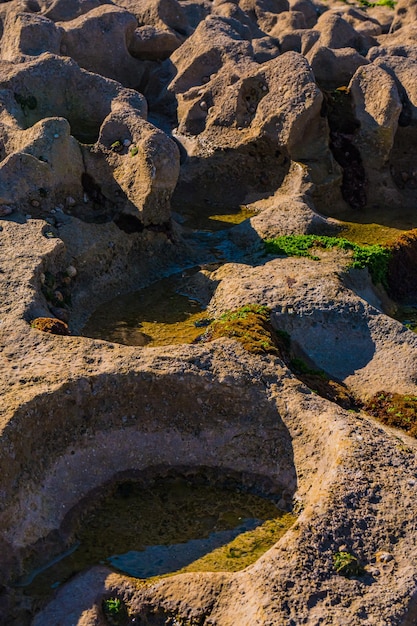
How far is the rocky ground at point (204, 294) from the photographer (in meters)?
10.4

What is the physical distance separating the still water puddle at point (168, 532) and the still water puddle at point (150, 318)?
389 cm

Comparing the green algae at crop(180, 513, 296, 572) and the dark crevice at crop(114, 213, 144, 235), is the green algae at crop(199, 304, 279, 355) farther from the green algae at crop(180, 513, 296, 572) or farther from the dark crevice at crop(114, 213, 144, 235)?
the dark crevice at crop(114, 213, 144, 235)

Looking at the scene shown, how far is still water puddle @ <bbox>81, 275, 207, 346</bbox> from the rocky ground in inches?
14.1

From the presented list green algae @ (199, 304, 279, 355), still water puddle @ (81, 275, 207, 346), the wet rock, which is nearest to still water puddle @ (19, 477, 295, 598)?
green algae @ (199, 304, 279, 355)

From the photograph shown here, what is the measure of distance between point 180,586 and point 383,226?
13882 mm

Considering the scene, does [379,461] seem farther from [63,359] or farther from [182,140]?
[182,140]

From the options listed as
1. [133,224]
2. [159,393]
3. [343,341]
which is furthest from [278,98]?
[159,393]

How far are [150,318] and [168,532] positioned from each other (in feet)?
19.7

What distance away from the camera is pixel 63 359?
12656 mm

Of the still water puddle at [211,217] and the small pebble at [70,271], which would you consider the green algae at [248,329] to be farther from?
the still water puddle at [211,217]

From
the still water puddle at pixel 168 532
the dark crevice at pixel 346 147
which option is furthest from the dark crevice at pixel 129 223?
the still water puddle at pixel 168 532

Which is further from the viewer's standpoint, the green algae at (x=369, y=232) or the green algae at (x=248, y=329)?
the green algae at (x=369, y=232)

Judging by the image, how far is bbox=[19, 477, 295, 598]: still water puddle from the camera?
10977 mm

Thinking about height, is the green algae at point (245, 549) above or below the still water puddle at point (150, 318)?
below
